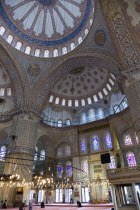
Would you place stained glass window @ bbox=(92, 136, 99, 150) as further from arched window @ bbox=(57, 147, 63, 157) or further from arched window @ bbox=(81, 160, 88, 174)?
arched window @ bbox=(57, 147, 63, 157)

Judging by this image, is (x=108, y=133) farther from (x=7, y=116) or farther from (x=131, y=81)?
(x=7, y=116)

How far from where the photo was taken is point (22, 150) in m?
12.8

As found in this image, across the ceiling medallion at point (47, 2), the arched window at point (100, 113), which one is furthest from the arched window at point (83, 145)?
the ceiling medallion at point (47, 2)

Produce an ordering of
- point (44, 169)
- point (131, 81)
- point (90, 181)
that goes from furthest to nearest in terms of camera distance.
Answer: point (44, 169)
point (90, 181)
point (131, 81)

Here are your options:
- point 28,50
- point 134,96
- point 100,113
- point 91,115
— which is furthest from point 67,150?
point 28,50

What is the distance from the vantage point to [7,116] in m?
17.1

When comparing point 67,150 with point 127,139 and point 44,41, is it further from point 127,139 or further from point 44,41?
point 44,41

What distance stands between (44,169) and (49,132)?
4.43 m

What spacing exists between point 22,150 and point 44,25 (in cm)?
1348

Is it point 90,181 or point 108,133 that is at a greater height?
point 108,133

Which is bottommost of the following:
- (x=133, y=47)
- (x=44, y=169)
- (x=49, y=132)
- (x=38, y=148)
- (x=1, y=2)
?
(x=44, y=169)

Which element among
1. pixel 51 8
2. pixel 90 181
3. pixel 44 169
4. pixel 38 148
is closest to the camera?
pixel 90 181

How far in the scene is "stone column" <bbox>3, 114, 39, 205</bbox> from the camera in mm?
12133

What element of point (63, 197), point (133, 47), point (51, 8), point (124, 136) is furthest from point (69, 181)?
point (51, 8)
